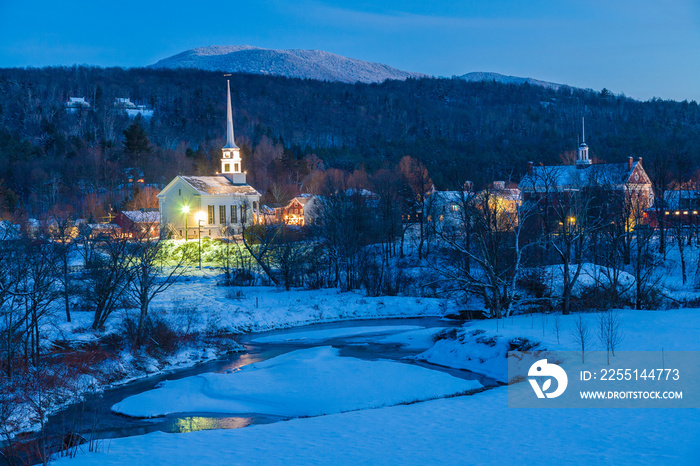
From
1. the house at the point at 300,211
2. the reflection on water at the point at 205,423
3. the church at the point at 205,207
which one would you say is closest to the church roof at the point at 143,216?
the church at the point at 205,207

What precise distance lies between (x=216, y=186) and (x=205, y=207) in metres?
3.31

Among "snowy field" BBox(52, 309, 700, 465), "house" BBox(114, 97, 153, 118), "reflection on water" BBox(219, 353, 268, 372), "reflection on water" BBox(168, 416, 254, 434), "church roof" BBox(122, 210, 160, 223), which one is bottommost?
"reflection on water" BBox(219, 353, 268, 372)

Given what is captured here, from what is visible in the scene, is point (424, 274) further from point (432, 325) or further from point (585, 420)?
point (585, 420)

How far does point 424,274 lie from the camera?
48.8 meters

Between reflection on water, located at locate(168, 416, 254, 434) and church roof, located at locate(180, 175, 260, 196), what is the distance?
46359 mm

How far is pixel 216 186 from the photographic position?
66188mm

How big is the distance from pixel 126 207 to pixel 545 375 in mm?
66681

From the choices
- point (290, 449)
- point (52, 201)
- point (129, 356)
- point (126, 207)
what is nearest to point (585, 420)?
point (290, 449)

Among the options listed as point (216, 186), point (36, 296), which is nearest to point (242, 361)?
point (36, 296)

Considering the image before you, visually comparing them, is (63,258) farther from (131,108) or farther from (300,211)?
(131,108)

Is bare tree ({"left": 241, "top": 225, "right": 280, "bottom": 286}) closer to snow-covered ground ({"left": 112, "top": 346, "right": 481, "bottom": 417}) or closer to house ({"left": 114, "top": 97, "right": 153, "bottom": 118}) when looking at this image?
snow-covered ground ({"left": 112, "top": 346, "right": 481, "bottom": 417})

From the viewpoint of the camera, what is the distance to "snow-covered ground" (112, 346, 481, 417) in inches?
773

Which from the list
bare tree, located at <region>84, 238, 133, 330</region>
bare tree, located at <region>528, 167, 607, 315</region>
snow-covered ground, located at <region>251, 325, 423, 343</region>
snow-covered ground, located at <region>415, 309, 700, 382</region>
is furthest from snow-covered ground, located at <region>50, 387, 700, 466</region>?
bare tree, located at <region>84, 238, 133, 330</region>

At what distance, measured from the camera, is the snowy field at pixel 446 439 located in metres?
12.5
